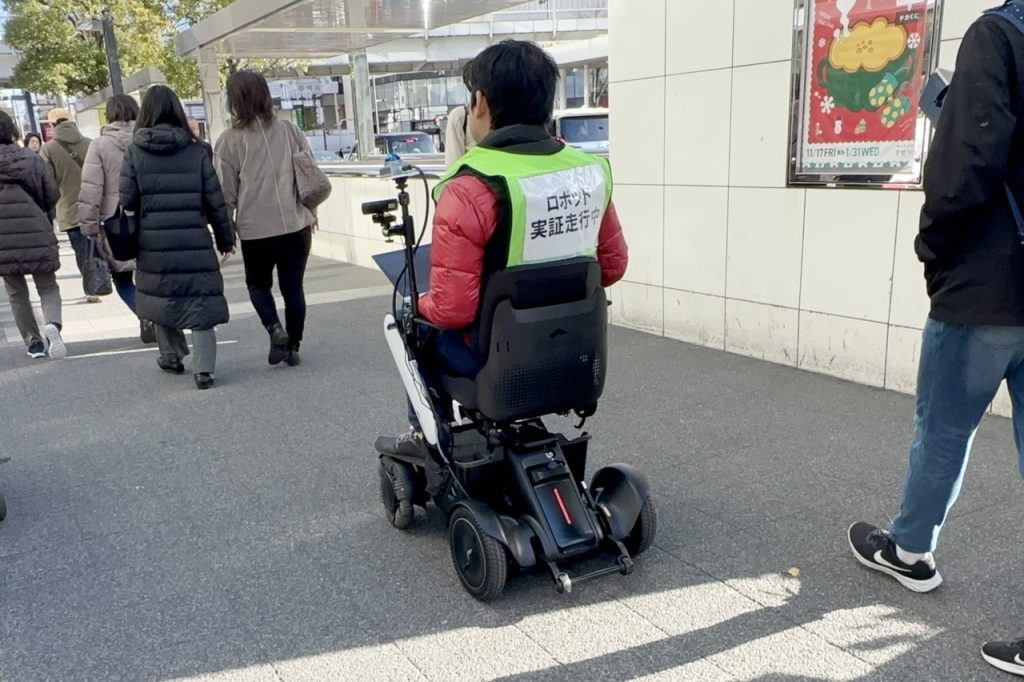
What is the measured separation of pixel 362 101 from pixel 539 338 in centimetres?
1338

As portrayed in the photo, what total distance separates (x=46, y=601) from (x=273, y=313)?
3276 millimetres

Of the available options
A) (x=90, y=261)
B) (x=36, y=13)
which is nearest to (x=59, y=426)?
(x=90, y=261)

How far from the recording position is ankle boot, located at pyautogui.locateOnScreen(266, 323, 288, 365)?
6.05m

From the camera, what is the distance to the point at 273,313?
6113 mm

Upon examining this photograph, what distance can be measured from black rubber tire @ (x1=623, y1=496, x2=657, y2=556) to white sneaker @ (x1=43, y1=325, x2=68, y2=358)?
522cm

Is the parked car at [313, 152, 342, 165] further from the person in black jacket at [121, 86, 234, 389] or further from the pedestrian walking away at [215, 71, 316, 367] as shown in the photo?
the person in black jacket at [121, 86, 234, 389]

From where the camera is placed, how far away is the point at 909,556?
2846 millimetres

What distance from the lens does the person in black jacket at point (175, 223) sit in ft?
17.1

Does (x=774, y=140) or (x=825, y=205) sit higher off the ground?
(x=774, y=140)

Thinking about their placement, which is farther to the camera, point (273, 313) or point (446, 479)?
point (273, 313)

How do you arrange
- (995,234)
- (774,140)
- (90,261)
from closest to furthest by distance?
(995,234), (774,140), (90,261)

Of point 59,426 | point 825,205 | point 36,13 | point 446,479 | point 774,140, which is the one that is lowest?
point 59,426

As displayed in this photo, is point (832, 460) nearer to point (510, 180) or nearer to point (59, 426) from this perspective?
point (510, 180)

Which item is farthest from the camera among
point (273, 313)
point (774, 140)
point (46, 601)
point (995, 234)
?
point (273, 313)
